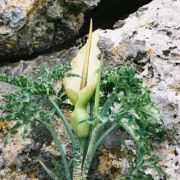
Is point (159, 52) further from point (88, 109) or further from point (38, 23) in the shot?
point (38, 23)

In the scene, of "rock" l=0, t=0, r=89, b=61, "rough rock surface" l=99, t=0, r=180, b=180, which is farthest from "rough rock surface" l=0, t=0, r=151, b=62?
"rough rock surface" l=99, t=0, r=180, b=180

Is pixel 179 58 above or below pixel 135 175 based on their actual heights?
above

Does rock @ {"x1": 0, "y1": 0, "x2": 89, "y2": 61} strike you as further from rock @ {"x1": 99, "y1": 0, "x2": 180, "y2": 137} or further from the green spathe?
the green spathe

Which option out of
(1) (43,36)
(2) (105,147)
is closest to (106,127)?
(2) (105,147)

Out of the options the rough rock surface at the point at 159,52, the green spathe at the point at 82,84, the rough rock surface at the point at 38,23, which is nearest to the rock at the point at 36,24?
the rough rock surface at the point at 38,23

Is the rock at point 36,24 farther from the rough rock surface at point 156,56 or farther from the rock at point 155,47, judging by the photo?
the rock at point 155,47

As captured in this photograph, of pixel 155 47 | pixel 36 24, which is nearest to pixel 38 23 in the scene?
pixel 36 24

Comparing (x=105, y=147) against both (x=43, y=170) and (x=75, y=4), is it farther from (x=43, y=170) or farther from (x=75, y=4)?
(x=75, y=4)
